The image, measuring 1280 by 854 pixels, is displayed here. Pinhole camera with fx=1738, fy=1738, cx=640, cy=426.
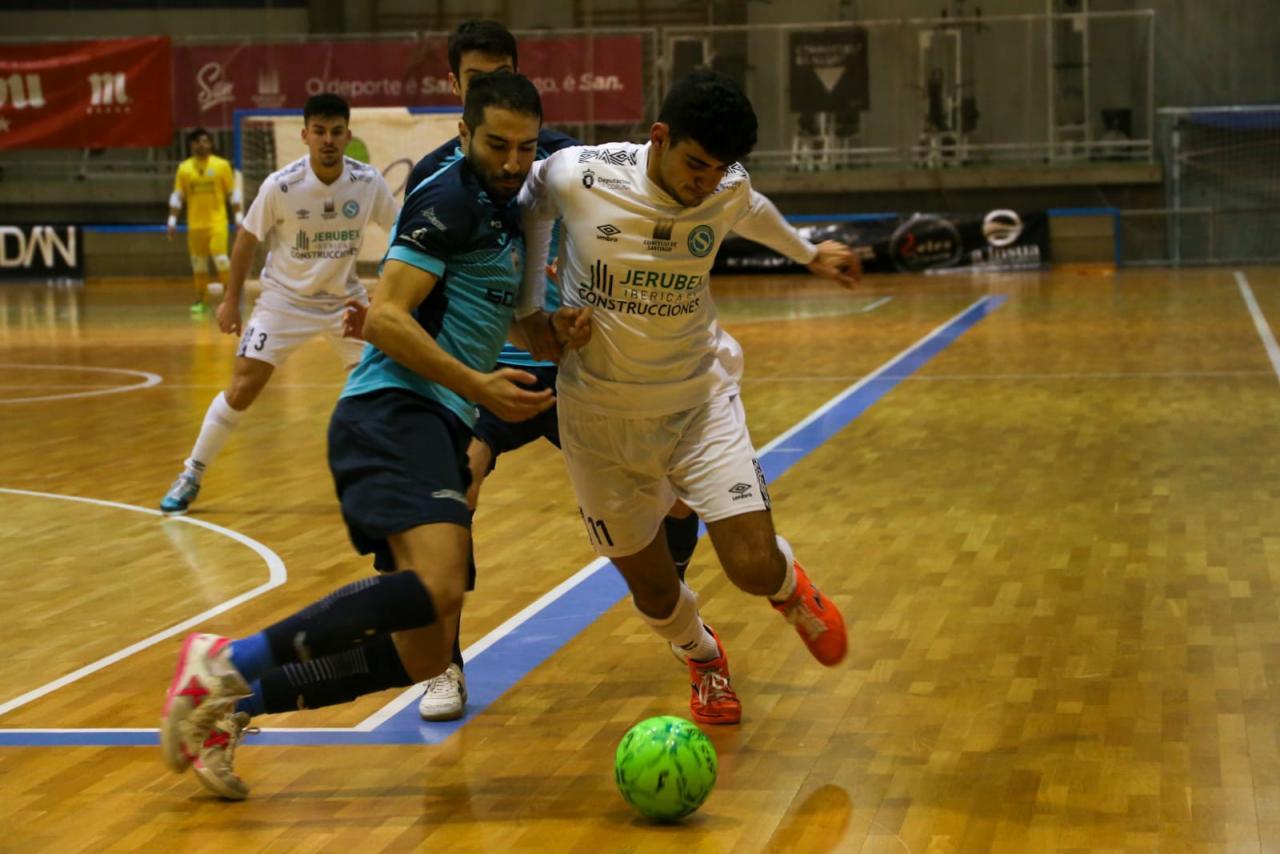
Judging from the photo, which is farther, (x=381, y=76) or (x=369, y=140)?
(x=381, y=76)

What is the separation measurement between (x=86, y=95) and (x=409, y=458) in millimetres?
25315

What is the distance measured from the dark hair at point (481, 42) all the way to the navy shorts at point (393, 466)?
1323 millimetres

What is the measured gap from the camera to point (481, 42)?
5246mm

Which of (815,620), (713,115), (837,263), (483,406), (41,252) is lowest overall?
(815,620)

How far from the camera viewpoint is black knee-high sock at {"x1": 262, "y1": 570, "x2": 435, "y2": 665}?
165 inches

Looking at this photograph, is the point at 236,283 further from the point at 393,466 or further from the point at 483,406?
the point at 393,466

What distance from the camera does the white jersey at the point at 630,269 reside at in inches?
187

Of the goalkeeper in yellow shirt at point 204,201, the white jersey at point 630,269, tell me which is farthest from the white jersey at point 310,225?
the goalkeeper in yellow shirt at point 204,201

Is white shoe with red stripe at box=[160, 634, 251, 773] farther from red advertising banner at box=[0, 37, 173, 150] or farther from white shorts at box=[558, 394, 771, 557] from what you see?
red advertising banner at box=[0, 37, 173, 150]

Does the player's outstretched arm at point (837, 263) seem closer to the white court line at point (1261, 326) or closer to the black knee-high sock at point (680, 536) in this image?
the black knee-high sock at point (680, 536)

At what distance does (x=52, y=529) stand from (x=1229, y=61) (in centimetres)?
2466

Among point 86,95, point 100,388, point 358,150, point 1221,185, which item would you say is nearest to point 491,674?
point 100,388

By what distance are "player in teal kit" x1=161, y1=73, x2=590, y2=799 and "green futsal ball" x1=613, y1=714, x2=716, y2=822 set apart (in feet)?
1.83

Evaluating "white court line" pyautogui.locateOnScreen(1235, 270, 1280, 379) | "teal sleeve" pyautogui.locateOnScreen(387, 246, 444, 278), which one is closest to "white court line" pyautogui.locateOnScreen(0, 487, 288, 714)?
"teal sleeve" pyautogui.locateOnScreen(387, 246, 444, 278)
